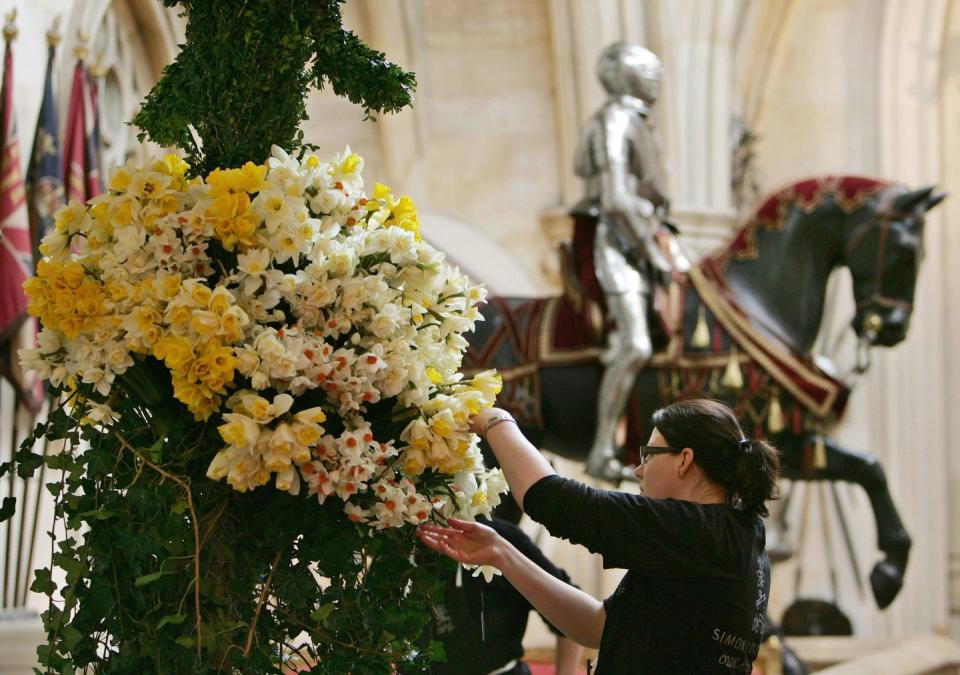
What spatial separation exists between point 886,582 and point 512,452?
195 inches

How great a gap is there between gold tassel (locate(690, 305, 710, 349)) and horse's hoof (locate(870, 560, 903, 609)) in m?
1.30

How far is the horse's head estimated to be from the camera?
6.94 metres

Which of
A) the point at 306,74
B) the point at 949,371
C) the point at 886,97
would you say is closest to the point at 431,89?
the point at 886,97

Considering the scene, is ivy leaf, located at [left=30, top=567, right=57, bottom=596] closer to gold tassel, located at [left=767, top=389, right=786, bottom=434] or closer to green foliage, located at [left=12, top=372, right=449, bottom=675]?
green foliage, located at [left=12, top=372, right=449, bottom=675]

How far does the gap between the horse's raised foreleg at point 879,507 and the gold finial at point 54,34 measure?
3.60 m

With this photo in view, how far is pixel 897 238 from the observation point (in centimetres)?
693

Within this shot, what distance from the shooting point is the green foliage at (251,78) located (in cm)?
230

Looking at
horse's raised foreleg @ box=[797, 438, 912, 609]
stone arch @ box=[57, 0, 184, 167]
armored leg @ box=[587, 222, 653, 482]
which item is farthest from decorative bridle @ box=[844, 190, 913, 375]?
stone arch @ box=[57, 0, 184, 167]

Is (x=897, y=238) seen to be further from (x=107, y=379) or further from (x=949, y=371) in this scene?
(x=107, y=379)

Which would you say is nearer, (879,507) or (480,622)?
(480,622)

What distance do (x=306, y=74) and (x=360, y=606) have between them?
0.80 m

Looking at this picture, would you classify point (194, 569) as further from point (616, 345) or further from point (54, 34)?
point (616, 345)

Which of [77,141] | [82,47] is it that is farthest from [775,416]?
[82,47]

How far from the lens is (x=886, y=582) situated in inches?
273
